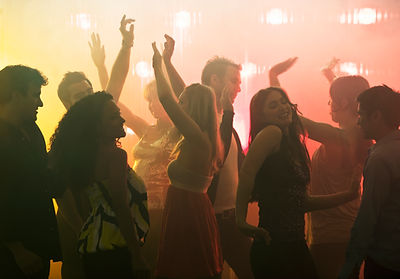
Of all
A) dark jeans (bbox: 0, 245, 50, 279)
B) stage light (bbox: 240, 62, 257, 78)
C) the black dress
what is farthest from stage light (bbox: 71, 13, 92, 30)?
dark jeans (bbox: 0, 245, 50, 279)

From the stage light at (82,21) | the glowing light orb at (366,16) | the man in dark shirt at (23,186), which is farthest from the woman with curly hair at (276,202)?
the stage light at (82,21)

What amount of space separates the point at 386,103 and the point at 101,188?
4.12ft

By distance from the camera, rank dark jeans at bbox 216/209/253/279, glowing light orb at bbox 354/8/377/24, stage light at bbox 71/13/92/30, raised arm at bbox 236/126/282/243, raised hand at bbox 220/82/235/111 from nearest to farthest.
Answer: raised arm at bbox 236/126/282/243
raised hand at bbox 220/82/235/111
dark jeans at bbox 216/209/253/279
glowing light orb at bbox 354/8/377/24
stage light at bbox 71/13/92/30

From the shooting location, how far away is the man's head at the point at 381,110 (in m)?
2.17

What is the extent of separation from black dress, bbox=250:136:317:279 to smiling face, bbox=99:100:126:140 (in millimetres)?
650

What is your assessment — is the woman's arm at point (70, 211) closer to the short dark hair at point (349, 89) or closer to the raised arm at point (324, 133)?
the raised arm at point (324, 133)

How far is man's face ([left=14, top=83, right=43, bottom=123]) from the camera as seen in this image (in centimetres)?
213

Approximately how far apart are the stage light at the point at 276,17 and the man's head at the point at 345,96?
175 cm

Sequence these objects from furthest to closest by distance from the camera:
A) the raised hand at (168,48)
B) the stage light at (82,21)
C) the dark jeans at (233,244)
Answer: the stage light at (82,21) → the raised hand at (168,48) → the dark jeans at (233,244)

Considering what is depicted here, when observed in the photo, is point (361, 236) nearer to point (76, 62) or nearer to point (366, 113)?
point (366, 113)

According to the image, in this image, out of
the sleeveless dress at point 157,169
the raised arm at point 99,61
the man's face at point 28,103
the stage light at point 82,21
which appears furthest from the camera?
the stage light at point 82,21

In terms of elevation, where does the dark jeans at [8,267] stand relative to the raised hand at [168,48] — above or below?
below

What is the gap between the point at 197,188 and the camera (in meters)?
2.45

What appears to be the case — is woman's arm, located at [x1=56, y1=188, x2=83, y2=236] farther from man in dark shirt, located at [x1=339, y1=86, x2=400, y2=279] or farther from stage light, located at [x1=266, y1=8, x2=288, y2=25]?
stage light, located at [x1=266, y1=8, x2=288, y2=25]
